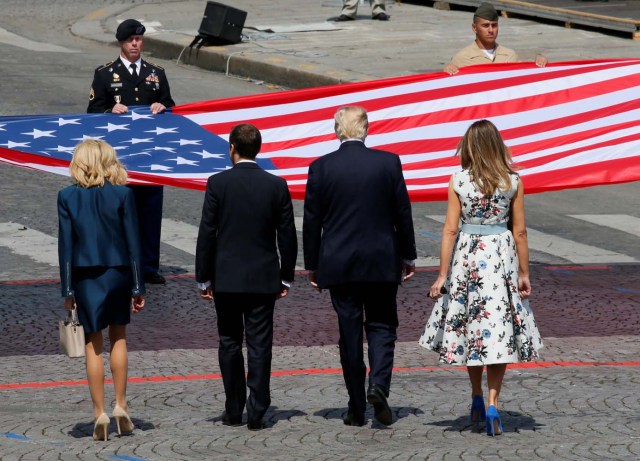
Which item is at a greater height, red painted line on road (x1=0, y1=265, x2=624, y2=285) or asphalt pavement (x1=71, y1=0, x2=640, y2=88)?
asphalt pavement (x1=71, y1=0, x2=640, y2=88)

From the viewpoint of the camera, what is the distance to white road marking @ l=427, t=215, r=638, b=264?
14180 mm

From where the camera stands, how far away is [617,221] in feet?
52.2

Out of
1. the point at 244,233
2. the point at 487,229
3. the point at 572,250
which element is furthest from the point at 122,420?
the point at 572,250

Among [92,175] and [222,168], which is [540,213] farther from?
[92,175]

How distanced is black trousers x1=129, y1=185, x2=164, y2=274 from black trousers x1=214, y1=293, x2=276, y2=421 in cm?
405

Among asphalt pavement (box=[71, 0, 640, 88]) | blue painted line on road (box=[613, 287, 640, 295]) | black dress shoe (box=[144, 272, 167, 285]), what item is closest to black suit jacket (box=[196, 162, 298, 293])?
black dress shoe (box=[144, 272, 167, 285])

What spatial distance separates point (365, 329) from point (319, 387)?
99 cm

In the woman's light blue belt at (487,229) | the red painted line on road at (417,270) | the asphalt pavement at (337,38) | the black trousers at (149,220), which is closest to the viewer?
the woman's light blue belt at (487,229)

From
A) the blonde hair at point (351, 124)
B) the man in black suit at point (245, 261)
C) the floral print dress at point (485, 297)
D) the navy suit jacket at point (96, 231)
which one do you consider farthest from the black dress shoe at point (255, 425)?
the blonde hair at point (351, 124)

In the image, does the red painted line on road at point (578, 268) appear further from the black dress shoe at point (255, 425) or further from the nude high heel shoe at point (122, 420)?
the nude high heel shoe at point (122, 420)

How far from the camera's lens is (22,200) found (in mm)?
15805

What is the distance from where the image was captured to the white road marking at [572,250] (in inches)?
558

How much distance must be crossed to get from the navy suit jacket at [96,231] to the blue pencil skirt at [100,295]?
0.05 metres

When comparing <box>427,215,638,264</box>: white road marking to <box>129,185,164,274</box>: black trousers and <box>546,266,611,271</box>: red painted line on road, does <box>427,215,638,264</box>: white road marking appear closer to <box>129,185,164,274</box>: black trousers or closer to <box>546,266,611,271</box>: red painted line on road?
<box>546,266,611,271</box>: red painted line on road
